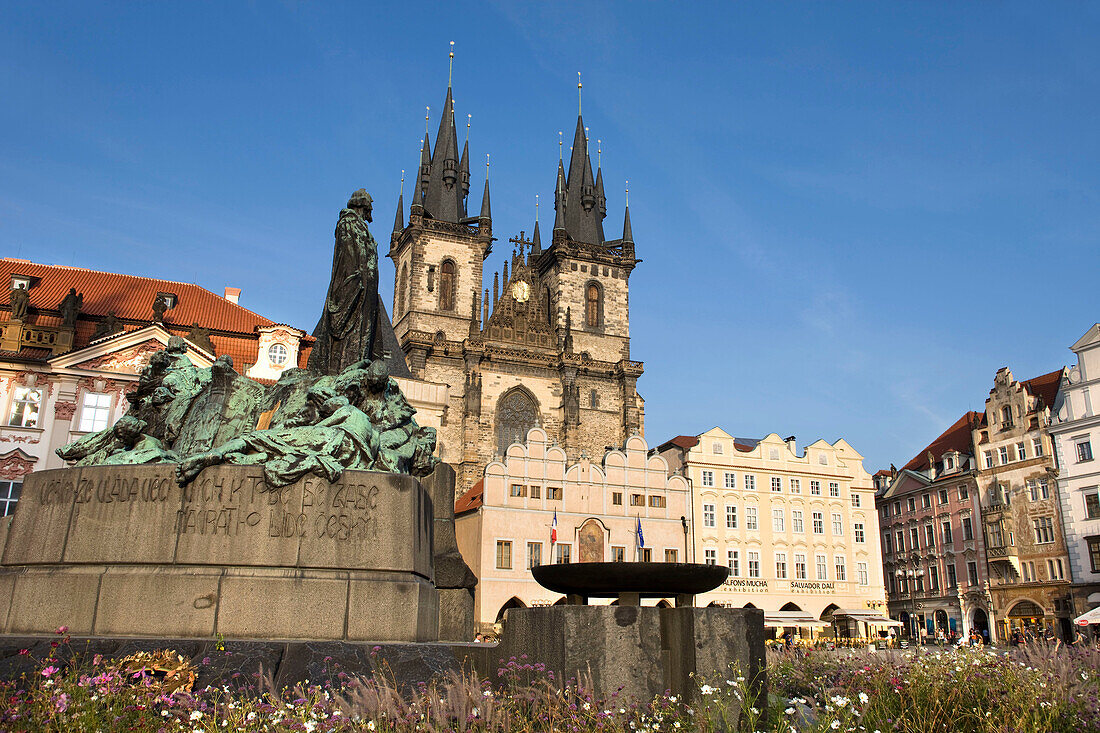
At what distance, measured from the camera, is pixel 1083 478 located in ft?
125

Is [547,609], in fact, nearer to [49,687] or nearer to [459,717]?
[459,717]

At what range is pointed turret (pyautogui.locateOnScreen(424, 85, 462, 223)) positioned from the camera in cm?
5816

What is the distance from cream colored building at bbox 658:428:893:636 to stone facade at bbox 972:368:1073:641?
17.2ft

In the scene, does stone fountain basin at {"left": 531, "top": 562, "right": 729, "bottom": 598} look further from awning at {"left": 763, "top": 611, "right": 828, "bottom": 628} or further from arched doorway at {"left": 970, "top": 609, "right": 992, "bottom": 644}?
arched doorway at {"left": 970, "top": 609, "right": 992, "bottom": 644}

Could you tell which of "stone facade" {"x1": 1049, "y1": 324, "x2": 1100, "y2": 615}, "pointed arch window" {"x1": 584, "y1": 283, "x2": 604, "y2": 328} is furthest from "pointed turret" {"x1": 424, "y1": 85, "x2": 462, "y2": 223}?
"stone facade" {"x1": 1049, "y1": 324, "x2": 1100, "y2": 615}

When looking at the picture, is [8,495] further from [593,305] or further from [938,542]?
[938,542]

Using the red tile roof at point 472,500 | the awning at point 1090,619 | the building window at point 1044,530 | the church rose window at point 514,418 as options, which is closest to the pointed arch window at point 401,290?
the church rose window at point 514,418

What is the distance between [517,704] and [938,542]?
4660 cm

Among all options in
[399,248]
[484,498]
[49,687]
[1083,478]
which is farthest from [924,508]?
[49,687]

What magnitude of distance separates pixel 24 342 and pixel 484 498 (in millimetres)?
16666

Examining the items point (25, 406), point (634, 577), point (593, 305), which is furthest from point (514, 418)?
point (634, 577)

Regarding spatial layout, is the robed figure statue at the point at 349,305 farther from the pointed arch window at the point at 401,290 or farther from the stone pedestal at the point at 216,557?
the pointed arch window at the point at 401,290

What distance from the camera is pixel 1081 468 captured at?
126 ft

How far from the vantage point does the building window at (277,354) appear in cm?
3153
